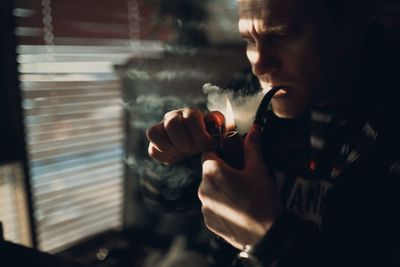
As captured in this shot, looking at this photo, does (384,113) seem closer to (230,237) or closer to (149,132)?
(230,237)

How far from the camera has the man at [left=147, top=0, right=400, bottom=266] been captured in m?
0.86

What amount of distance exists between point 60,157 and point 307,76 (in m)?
1.60

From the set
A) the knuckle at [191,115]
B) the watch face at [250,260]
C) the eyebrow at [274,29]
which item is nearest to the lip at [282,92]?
the eyebrow at [274,29]

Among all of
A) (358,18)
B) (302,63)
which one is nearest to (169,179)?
(302,63)

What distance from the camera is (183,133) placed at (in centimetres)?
90

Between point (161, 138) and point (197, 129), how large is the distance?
11 centimetres

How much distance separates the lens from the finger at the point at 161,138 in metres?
0.94

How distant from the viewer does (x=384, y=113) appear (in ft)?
3.59

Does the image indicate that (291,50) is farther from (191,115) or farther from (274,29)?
(191,115)

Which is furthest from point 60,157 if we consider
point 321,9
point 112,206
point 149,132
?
point 321,9

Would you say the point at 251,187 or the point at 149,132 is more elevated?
the point at 149,132

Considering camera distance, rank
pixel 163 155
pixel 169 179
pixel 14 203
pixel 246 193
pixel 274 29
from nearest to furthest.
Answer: pixel 246 193, pixel 163 155, pixel 274 29, pixel 169 179, pixel 14 203

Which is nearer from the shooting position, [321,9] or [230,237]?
[230,237]

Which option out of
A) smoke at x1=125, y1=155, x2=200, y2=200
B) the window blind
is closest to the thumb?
smoke at x1=125, y1=155, x2=200, y2=200
